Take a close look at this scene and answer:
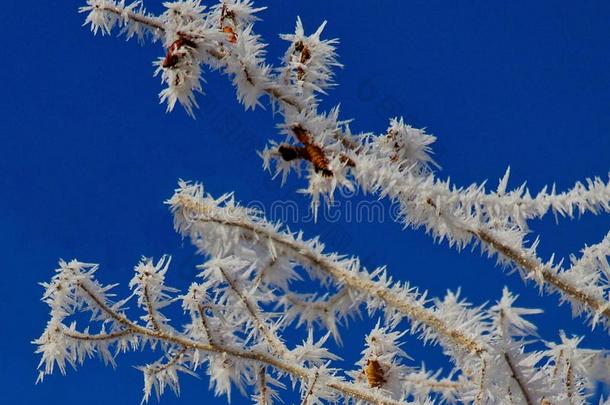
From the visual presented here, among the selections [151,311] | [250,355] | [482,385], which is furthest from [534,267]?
[151,311]

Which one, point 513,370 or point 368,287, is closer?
point 513,370

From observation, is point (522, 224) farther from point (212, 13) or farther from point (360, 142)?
point (212, 13)

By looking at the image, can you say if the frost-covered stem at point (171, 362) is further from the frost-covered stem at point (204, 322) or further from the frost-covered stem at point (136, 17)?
the frost-covered stem at point (136, 17)

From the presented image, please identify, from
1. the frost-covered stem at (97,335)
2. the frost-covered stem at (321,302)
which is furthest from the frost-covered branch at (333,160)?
the frost-covered stem at (97,335)

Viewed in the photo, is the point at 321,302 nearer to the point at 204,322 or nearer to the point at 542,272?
the point at 204,322

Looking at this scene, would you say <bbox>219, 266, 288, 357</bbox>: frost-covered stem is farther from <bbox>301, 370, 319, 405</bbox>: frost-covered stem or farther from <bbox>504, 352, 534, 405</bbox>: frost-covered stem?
<bbox>504, 352, 534, 405</bbox>: frost-covered stem

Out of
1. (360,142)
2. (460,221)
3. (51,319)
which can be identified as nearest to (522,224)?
(460,221)

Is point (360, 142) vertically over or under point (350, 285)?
over
